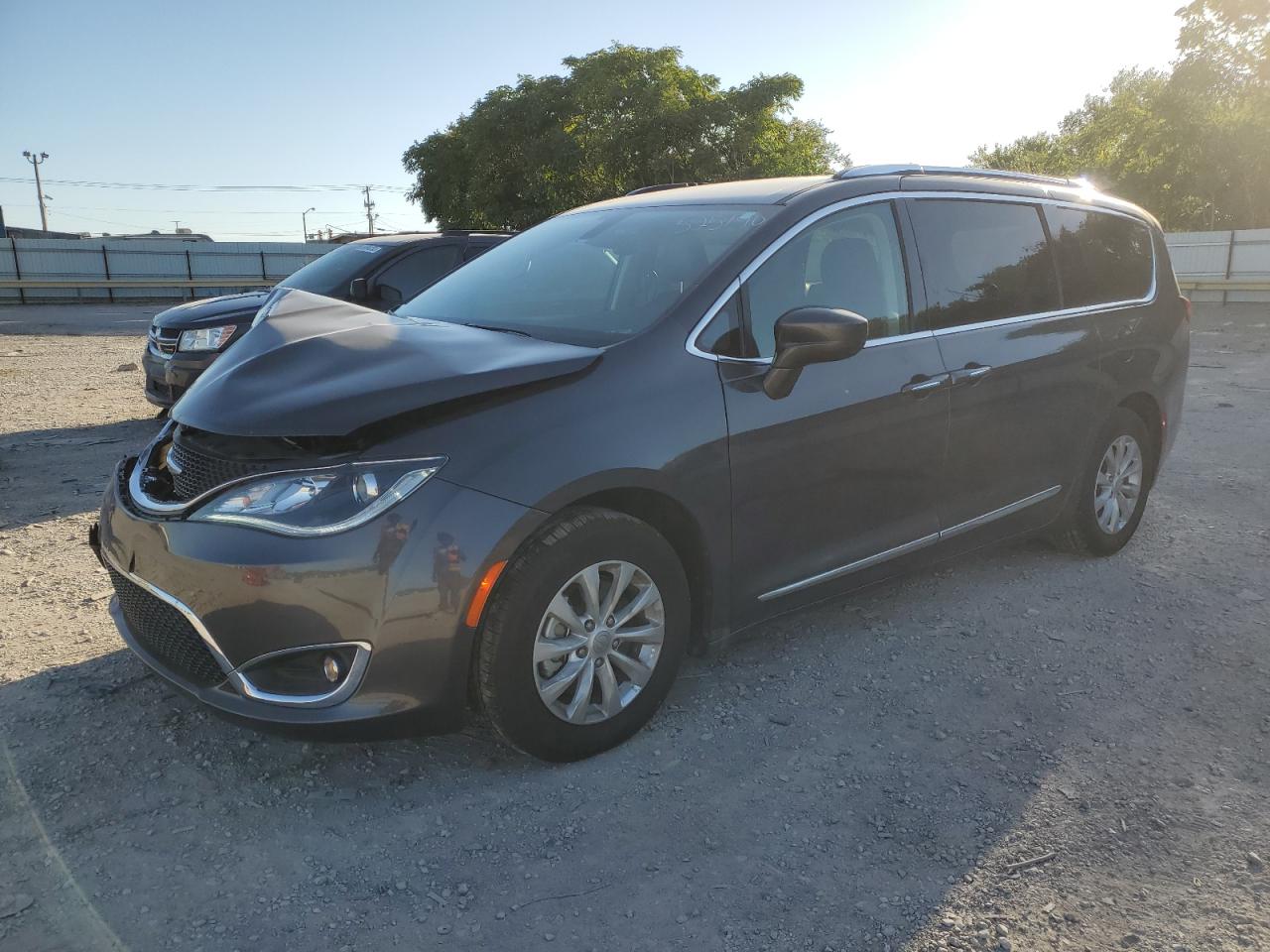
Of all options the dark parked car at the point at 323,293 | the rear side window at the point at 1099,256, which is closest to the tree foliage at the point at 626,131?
the dark parked car at the point at 323,293

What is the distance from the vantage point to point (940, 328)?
3869 mm

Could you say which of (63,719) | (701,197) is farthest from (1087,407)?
(63,719)

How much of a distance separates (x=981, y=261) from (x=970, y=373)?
534mm

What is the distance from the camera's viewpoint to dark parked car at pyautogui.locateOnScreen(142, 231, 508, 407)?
294 inches

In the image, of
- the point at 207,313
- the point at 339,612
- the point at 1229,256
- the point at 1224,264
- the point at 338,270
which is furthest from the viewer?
the point at 1224,264

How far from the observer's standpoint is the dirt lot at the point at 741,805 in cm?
236

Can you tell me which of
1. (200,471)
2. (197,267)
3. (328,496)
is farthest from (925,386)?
(197,267)

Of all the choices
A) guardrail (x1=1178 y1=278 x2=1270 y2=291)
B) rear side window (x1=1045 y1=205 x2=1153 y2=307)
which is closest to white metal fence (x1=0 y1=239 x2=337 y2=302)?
guardrail (x1=1178 y1=278 x2=1270 y2=291)

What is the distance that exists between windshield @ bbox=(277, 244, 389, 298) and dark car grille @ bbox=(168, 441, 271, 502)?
513 cm

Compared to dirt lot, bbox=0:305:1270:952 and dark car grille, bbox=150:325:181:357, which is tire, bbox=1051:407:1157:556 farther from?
dark car grille, bbox=150:325:181:357

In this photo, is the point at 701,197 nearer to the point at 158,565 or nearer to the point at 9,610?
the point at 158,565

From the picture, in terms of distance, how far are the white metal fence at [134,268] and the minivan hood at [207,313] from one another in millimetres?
21626

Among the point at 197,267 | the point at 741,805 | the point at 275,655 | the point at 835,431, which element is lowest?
the point at 741,805

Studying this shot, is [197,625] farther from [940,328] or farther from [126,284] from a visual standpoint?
[126,284]
